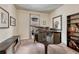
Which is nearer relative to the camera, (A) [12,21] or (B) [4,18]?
(B) [4,18]

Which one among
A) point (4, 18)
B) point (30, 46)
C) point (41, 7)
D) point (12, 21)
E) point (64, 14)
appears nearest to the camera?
Result: point (41, 7)

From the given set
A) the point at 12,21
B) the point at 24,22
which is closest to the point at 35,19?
the point at 24,22

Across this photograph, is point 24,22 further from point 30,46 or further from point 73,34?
point 73,34

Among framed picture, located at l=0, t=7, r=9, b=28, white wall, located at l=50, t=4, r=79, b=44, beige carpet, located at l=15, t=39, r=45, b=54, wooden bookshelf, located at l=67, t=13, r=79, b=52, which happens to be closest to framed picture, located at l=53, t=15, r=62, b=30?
white wall, located at l=50, t=4, r=79, b=44

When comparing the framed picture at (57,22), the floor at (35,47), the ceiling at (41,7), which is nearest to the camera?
the ceiling at (41,7)

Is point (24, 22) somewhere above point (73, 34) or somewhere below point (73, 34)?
above

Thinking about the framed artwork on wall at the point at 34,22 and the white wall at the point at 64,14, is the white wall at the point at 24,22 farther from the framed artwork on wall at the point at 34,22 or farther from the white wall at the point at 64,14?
the white wall at the point at 64,14

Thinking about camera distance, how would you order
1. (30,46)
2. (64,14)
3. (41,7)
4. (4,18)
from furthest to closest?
(64,14), (30,46), (4,18), (41,7)

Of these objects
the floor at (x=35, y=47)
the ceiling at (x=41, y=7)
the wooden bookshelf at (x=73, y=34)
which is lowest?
the floor at (x=35, y=47)

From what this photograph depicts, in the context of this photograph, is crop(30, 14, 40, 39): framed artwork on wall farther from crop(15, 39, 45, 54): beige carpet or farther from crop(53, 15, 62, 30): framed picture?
crop(53, 15, 62, 30): framed picture

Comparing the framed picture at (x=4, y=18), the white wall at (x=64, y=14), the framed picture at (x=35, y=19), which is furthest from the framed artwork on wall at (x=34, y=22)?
the framed picture at (x=4, y=18)

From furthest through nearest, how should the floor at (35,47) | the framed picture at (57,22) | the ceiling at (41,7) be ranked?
the framed picture at (57,22) < the floor at (35,47) < the ceiling at (41,7)
